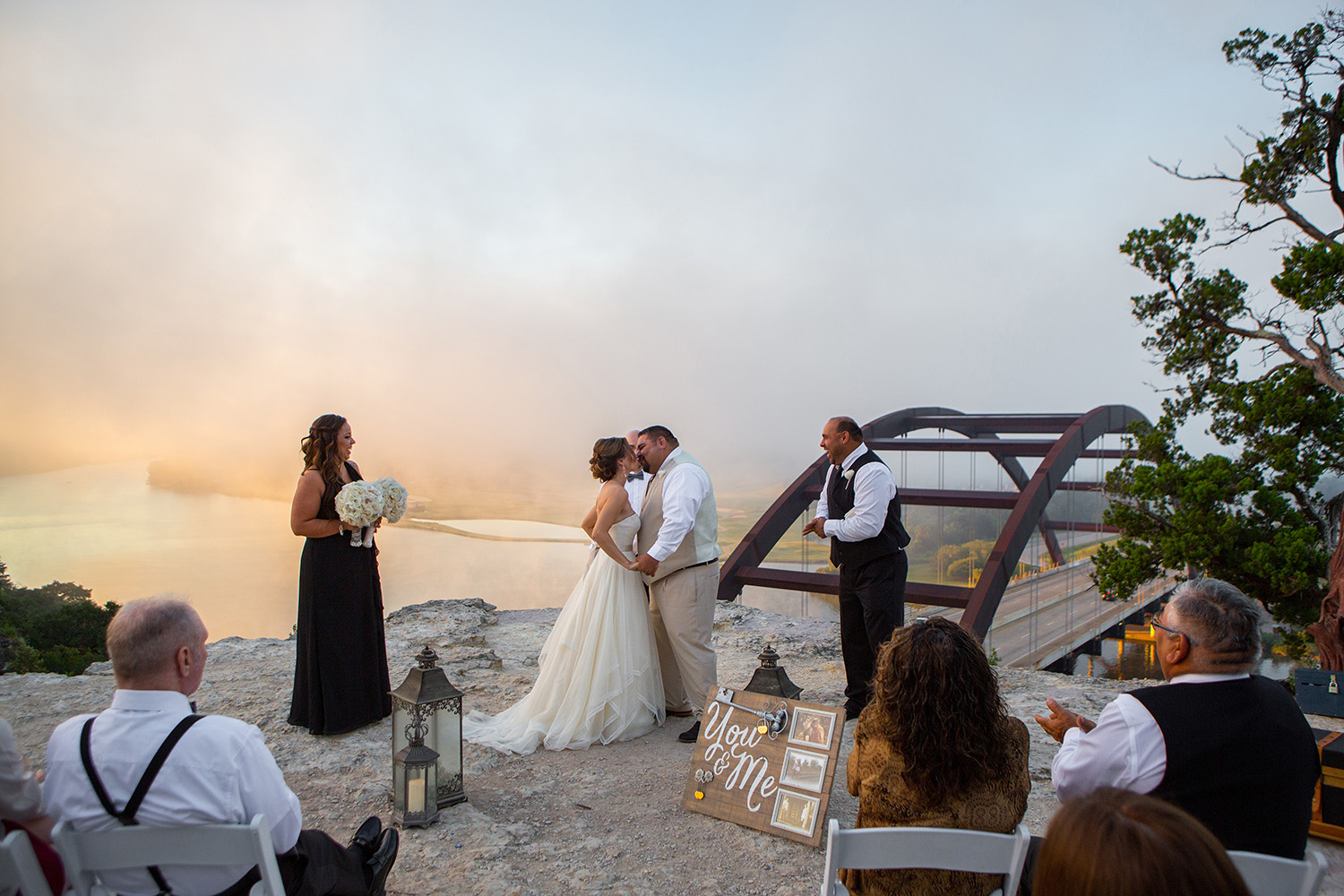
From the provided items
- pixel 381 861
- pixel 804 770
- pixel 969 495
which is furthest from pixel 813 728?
pixel 969 495

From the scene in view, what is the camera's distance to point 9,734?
158 cm

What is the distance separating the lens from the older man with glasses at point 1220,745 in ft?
5.33

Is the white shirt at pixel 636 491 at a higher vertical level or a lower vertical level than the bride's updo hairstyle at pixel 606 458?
lower

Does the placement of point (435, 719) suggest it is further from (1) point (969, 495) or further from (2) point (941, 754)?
(1) point (969, 495)

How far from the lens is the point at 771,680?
3.25 meters

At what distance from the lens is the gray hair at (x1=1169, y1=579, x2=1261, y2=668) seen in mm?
1696

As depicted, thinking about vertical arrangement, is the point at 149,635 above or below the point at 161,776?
above

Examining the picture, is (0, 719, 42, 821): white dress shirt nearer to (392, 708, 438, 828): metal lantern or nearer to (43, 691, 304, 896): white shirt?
(43, 691, 304, 896): white shirt

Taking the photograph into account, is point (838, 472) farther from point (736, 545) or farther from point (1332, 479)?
point (1332, 479)

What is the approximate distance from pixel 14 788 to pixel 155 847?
1.17 ft

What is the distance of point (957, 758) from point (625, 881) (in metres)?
1.41

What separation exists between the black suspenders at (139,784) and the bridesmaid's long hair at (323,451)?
8.24 ft

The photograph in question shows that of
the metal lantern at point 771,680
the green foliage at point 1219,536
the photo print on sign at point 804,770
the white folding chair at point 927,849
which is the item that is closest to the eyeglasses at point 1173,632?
the white folding chair at point 927,849

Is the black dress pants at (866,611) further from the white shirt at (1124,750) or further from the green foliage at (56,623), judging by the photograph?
the green foliage at (56,623)
